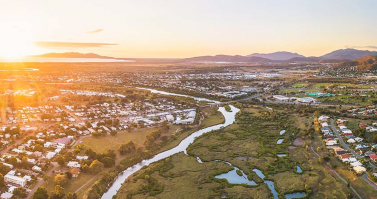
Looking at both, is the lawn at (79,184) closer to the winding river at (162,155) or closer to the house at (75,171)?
the house at (75,171)

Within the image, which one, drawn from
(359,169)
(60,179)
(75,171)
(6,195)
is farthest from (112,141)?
(359,169)

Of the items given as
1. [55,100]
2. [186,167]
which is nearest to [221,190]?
[186,167]

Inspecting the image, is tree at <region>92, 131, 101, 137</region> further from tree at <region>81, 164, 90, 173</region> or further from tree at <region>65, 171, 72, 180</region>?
tree at <region>65, 171, 72, 180</region>

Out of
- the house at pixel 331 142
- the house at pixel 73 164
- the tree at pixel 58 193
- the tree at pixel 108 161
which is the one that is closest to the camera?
the tree at pixel 58 193

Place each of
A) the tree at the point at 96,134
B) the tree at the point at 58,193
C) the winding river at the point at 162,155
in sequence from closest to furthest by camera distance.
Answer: the tree at the point at 58,193, the winding river at the point at 162,155, the tree at the point at 96,134

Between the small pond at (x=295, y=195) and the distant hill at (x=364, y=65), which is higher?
the distant hill at (x=364, y=65)

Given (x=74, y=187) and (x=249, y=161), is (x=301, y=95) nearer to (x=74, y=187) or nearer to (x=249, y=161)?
(x=249, y=161)

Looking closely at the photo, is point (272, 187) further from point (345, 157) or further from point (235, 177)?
point (345, 157)

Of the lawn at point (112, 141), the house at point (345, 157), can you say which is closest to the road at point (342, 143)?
the house at point (345, 157)
